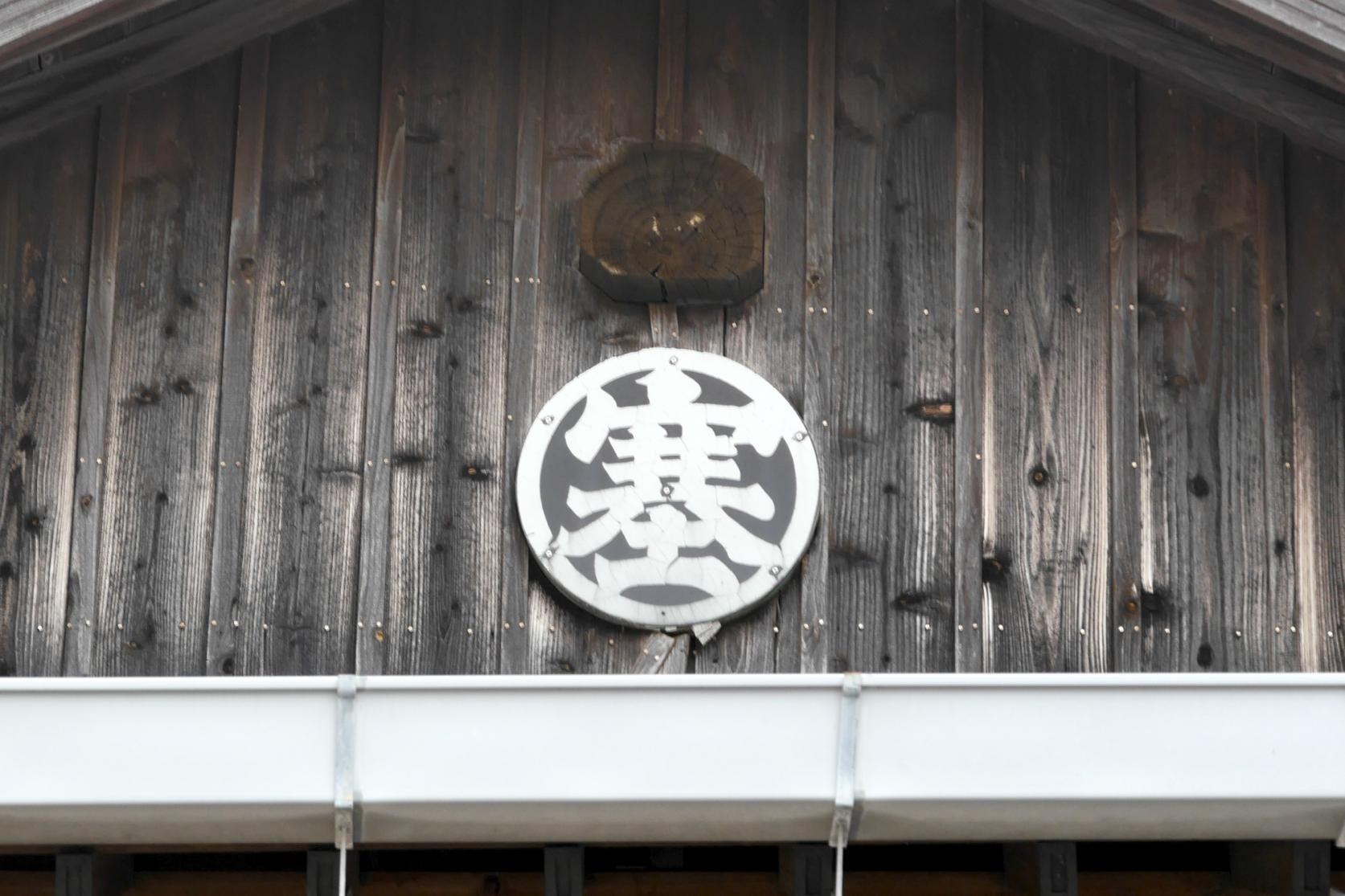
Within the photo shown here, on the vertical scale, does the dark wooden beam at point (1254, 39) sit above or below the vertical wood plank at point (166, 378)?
above

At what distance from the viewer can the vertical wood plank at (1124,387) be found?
3809mm

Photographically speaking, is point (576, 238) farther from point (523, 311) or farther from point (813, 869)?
point (813, 869)

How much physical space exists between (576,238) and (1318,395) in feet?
5.96

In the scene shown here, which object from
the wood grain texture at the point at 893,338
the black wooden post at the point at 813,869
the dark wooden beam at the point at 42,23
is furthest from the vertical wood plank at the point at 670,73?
the black wooden post at the point at 813,869

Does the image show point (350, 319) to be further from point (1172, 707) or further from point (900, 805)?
point (1172, 707)

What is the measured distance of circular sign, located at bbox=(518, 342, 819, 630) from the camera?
12.3ft

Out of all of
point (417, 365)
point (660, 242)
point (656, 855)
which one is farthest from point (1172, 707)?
point (417, 365)

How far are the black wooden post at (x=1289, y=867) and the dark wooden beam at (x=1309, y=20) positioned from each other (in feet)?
5.29

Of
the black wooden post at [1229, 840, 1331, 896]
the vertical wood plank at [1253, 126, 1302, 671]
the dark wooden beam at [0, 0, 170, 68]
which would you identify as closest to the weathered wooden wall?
the vertical wood plank at [1253, 126, 1302, 671]

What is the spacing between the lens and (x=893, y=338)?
3.94 meters

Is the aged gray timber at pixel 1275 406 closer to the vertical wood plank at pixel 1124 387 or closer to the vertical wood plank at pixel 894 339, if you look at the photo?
the vertical wood plank at pixel 1124 387


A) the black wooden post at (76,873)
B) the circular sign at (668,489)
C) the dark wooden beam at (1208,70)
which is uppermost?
the dark wooden beam at (1208,70)

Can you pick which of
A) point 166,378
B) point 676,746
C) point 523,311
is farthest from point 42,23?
point 676,746

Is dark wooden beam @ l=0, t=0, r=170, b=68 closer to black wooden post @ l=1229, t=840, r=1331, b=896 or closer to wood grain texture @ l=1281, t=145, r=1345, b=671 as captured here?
wood grain texture @ l=1281, t=145, r=1345, b=671
